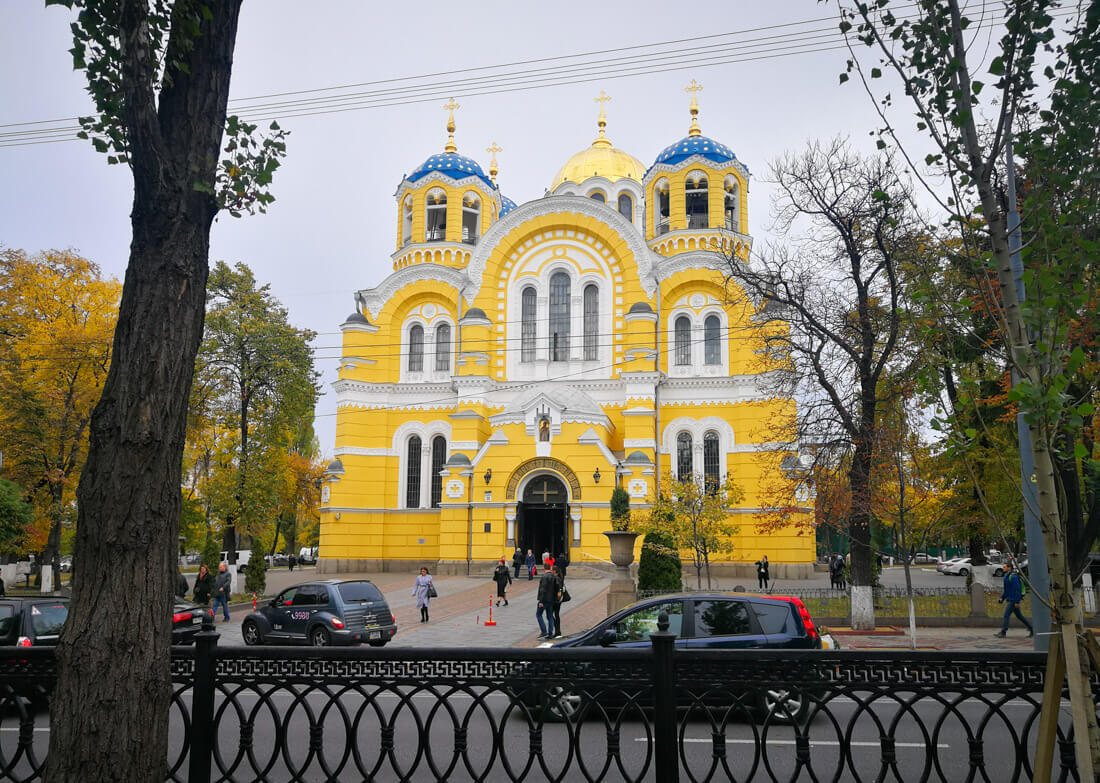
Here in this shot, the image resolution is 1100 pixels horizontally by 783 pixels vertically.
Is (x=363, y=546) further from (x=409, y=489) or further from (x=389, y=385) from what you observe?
(x=389, y=385)

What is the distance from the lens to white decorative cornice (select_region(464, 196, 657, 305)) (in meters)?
34.8

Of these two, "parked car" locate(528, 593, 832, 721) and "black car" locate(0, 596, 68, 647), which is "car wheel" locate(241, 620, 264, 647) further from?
"parked car" locate(528, 593, 832, 721)

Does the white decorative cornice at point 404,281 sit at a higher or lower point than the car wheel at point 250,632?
higher

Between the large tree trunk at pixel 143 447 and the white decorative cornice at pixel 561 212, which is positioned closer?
the large tree trunk at pixel 143 447

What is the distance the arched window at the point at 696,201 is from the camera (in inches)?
1451

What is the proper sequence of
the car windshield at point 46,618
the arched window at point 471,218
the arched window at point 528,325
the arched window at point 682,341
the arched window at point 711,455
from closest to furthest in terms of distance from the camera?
the car windshield at point 46,618 < the arched window at point 711,455 < the arched window at point 682,341 < the arched window at point 528,325 < the arched window at point 471,218

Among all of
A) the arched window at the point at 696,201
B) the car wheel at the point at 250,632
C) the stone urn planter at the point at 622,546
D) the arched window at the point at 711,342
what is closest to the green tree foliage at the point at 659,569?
the stone urn planter at the point at 622,546

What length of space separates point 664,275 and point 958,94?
30.9 meters

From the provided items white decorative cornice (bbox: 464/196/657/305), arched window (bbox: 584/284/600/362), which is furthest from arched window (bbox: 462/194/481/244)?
arched window (bbox: 584/284/600/362)

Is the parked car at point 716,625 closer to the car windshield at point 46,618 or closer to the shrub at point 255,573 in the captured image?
the car windshield at point 46,618

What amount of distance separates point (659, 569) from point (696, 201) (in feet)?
76.0

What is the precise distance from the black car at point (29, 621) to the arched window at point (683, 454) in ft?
84.2

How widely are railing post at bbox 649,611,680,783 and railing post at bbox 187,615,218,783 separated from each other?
2.85 meters

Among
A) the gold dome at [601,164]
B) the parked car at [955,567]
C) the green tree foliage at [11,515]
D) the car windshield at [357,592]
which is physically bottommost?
the parked car at [955,567]
